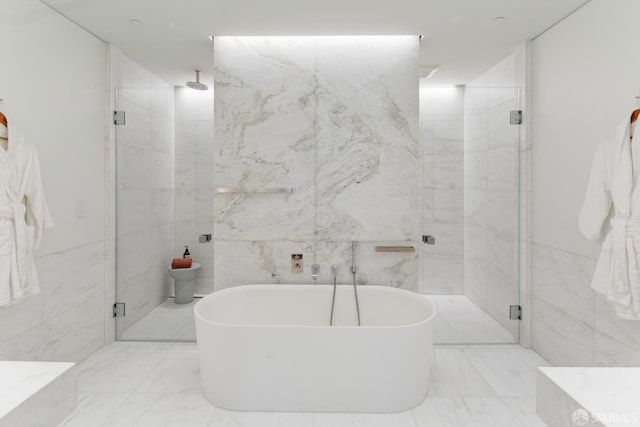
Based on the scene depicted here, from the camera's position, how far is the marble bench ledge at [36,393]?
0.67m

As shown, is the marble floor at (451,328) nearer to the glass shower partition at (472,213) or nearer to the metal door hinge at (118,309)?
the glass shower partition at (472,213)

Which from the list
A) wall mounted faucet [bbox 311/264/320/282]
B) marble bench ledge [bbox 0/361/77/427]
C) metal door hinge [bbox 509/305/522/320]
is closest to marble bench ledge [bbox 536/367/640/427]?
marble bench ledge [bbox 0/361/77/427]

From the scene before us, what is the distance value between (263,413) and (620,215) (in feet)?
7.37

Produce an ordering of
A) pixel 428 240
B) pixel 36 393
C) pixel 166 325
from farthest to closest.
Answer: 1. pixel 166 325
2. pixel 428 240
3. pixel 36 393

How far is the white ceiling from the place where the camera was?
2.39m

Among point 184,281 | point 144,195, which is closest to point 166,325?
point 184,281

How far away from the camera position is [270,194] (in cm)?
296

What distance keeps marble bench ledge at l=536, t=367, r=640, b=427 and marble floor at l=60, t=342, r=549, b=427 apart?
139 cm

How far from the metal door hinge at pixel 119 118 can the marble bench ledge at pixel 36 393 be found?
266 centimetres

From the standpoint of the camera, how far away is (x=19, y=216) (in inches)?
79.6

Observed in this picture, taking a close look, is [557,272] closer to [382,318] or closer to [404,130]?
[382,318]

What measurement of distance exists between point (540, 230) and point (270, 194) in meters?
2.14

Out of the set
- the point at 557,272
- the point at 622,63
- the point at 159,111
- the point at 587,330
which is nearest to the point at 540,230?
the point at 557,272

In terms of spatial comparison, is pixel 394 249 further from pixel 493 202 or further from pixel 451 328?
pixel 493 202
